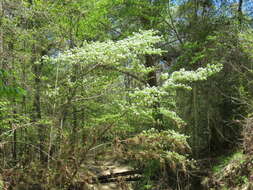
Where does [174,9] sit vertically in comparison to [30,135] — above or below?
above

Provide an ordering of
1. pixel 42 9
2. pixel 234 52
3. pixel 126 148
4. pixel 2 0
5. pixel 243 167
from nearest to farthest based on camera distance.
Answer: pixel 2 0
pixel 126 148
pixel 243 167
pixel 42 9
pixel 234 52

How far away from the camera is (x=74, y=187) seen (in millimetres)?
5277

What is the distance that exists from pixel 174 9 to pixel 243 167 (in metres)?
5.79

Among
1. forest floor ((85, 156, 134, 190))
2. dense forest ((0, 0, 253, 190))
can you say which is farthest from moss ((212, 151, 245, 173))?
forest floor ((85, 156, 134, 190))

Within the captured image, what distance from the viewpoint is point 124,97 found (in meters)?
6.61

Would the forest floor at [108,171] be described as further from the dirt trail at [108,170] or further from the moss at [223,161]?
the moss at [223,161]

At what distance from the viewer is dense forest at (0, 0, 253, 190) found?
5.29 metres

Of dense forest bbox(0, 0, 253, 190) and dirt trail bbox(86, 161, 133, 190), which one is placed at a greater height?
dense forest bbox(0, 0, 253, 190)

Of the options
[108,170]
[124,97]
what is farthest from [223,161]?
[108,170]

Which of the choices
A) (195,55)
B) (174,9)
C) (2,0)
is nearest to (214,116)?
(195,55)

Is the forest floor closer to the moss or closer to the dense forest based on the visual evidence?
the dense forest

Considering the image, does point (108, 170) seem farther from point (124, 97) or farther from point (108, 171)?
point (124, 97)

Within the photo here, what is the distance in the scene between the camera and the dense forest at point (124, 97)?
529cm

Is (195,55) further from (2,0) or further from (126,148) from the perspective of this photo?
(2,0)
